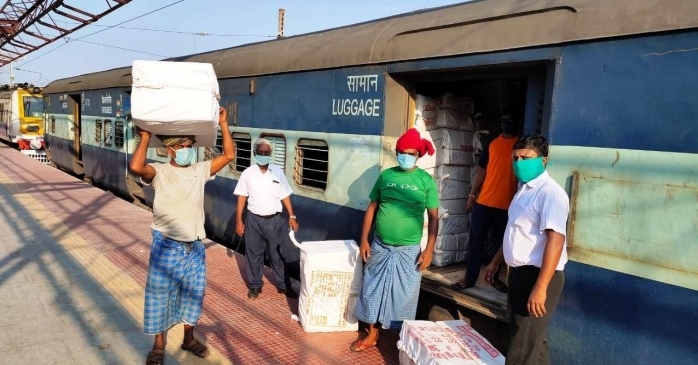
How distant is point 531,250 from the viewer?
9.50 feet

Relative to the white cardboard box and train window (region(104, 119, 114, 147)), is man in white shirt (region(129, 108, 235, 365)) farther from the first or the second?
train window (region(104, 119, 114, 147))

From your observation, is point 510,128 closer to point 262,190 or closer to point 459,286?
point 459,286

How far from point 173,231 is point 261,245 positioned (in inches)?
69.4

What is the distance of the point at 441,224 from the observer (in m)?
4.84

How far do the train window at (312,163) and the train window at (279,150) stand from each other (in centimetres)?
27

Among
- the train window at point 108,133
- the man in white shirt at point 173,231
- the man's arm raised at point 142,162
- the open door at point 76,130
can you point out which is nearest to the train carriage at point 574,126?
the man in white shirt at point 173,231

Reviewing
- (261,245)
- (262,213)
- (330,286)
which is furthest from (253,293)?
(330,286)

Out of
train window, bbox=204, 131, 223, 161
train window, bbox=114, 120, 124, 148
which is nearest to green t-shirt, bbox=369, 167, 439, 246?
train window, bbox=204, 131, 223, 161

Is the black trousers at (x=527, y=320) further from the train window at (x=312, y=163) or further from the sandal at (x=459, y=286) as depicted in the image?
the train window at (x=312, y=163)

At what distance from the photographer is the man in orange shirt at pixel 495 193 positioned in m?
4.26

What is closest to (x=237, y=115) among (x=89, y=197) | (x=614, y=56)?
(x=614, y=56)

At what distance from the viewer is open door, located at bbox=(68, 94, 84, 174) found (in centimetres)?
1484

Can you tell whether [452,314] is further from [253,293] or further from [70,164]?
[70,164]

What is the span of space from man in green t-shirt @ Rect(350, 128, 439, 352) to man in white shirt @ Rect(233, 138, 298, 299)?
142 cm
